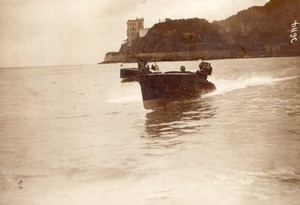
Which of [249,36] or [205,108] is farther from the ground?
[249,36]

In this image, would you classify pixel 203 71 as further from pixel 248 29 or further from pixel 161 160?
pixel 161 160

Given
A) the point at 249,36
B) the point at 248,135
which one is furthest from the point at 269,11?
the point at 248,135

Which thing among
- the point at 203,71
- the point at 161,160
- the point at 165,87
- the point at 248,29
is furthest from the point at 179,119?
the point at 161,160

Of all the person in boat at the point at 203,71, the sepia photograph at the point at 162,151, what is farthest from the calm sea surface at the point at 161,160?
the person in boat at the point at 203,71

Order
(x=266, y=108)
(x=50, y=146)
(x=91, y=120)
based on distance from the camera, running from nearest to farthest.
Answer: (x=50, y=146)
(x=266, y=108)
(x=91, y=120)

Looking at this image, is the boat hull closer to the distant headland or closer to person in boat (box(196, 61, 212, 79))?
person in boat (box(196, 61, 212, 79))

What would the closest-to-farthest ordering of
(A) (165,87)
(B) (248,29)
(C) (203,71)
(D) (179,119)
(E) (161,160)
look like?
(E) (161,160), (D) (179,119), (B) (248,29), (A) (165,87), (C) (203,71)

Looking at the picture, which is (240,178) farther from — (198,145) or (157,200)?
(198,145)
